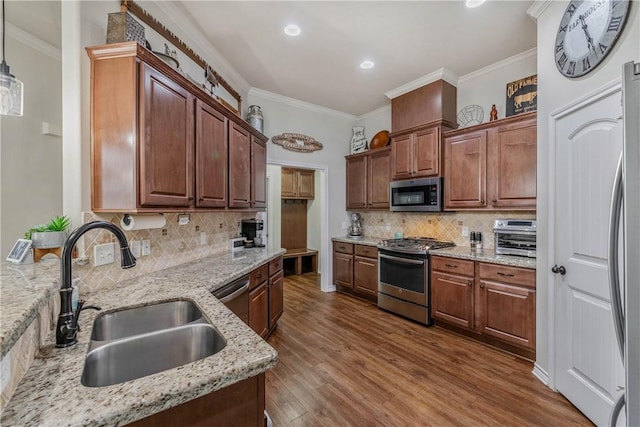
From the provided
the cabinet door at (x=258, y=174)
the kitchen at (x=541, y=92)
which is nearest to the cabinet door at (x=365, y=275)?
the kitchen at (x=541, y=92)

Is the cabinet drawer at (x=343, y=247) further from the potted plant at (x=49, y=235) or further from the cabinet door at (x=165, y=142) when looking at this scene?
the potted plant at (x=49, y=235)

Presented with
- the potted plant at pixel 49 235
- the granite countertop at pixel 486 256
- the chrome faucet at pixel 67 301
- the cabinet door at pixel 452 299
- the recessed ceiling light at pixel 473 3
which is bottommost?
the cabinet door at pixel 452 299

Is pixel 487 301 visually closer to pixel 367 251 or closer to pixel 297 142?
pixel 367 251

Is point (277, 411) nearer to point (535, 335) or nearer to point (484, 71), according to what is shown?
point (535, 335)

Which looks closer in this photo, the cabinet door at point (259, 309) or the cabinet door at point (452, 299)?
the cabinet door at point (259, 309)

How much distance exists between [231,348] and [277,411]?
129cm

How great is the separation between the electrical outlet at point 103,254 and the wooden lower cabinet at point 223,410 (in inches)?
50.3

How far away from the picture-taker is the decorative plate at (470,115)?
3406mm

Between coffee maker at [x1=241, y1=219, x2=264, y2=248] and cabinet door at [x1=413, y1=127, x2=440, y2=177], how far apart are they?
216cm

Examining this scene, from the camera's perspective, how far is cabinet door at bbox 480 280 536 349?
2455 millimetres

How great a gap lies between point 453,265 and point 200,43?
3.43 metres

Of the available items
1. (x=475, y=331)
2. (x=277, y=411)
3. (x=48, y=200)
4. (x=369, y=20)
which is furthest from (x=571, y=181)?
(x=48, y=200)

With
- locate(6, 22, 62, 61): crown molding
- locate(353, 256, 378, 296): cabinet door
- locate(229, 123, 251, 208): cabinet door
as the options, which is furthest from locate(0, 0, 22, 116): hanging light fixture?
locate(353, 256, 378, 296): cabinet door

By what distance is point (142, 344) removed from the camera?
1.17 metres
